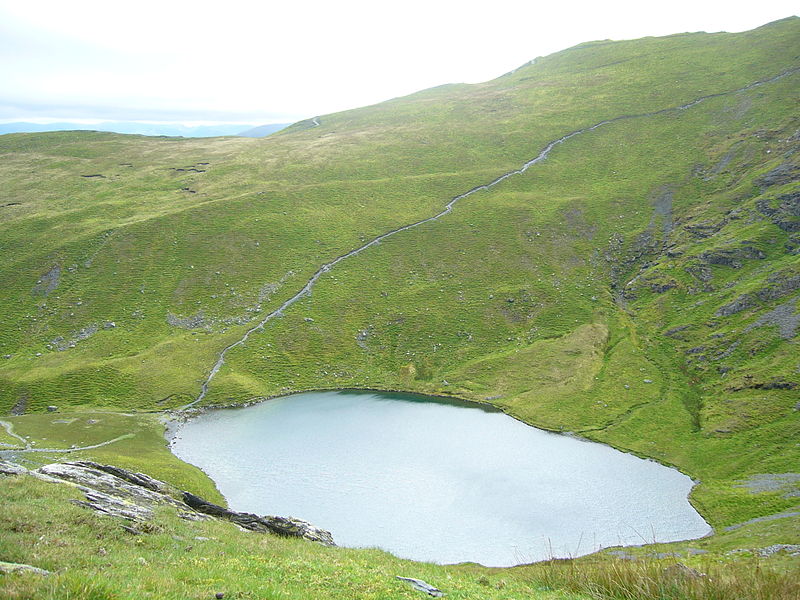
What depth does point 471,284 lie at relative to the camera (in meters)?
105

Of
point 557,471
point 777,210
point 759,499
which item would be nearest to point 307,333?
point 557,471

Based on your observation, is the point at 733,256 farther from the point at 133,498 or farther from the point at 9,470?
the point at 9,470

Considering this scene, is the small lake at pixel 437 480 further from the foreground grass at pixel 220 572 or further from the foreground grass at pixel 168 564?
the foreground grass at pixel 168 564

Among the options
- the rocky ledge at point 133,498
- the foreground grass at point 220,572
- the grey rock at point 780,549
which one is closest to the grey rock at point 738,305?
the grey rock at point 780,549

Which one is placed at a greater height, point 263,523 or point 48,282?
point 48,282

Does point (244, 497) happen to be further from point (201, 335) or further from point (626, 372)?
point (626, 372)

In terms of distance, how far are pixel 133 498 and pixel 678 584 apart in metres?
27.3

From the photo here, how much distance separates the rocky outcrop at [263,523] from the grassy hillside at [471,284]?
20.2m

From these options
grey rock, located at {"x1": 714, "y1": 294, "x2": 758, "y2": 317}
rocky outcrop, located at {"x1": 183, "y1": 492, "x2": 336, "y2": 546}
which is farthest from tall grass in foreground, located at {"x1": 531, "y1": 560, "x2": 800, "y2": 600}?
grey rock, located at {"x1": 714, "y1": 294, "x2": 758, "y2": 317}

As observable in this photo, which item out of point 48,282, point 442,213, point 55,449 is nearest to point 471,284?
point 442,213

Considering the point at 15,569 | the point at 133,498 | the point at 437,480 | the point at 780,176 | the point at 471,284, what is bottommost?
the point at 437,480

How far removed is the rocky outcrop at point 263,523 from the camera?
105 ft

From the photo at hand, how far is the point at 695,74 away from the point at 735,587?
212 meters

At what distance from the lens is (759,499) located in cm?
5166
